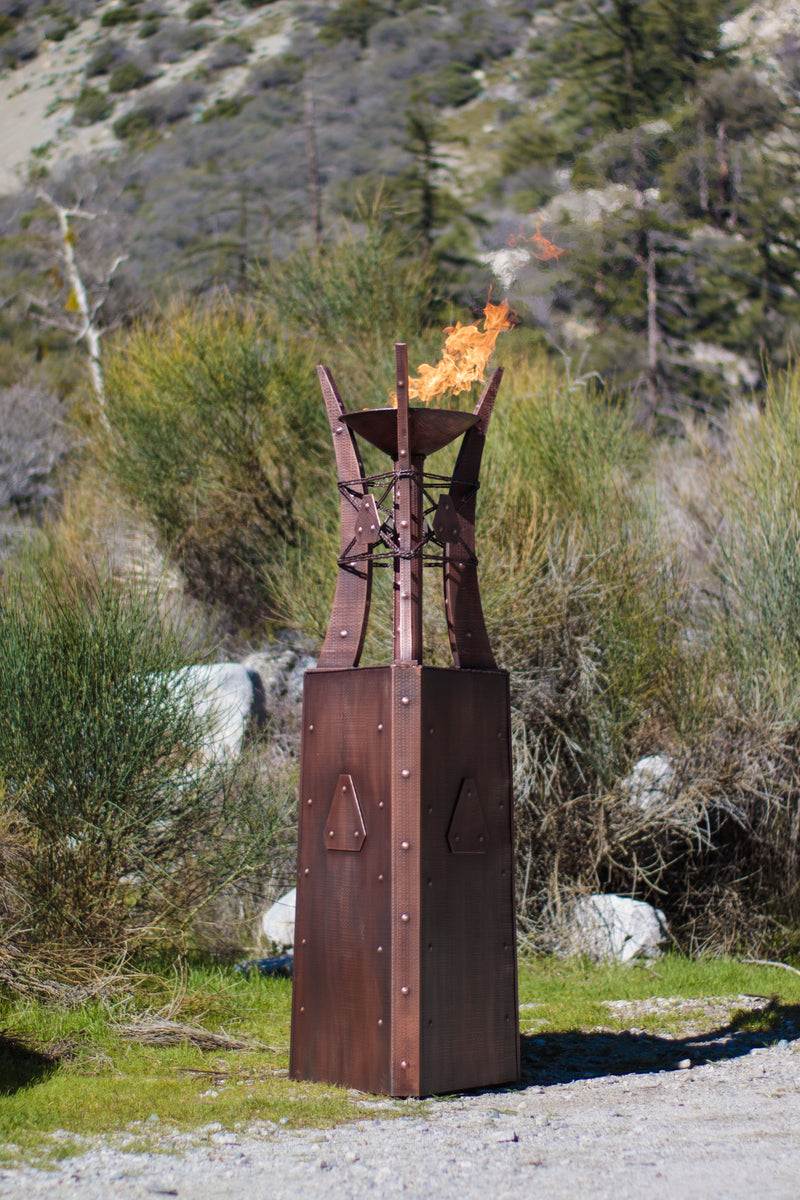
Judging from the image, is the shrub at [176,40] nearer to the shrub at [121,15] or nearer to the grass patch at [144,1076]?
the shrub at [121,15]

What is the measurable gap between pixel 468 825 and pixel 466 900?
297 millimetres

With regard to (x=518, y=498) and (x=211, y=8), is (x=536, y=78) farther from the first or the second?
(x=518, y=498)

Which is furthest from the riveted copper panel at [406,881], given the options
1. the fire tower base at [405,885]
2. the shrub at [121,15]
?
the shrub at [121,15]

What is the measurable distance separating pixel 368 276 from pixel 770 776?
10.00 metres

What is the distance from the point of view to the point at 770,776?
9.61 m

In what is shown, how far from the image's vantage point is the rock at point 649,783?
9.62m

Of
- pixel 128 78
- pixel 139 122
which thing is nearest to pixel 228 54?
pixel 128 78

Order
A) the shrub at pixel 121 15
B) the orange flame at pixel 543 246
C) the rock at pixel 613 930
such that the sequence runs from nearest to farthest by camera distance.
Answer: the rock at pixel 613 930, the orange flame at pixel 543 246, the shrub at pixel 121 15

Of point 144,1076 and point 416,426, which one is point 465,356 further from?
point 144,1076

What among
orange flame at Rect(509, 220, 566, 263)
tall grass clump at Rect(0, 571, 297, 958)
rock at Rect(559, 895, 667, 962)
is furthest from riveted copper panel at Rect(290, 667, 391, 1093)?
orange flame at Rect(509, 220, 566, 263)

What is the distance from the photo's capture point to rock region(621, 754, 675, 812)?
9.62 metres

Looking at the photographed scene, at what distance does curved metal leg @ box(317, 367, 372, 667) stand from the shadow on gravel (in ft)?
6.71

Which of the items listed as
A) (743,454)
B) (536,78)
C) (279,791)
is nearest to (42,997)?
(279,791)

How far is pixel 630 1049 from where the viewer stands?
6.00 meters
